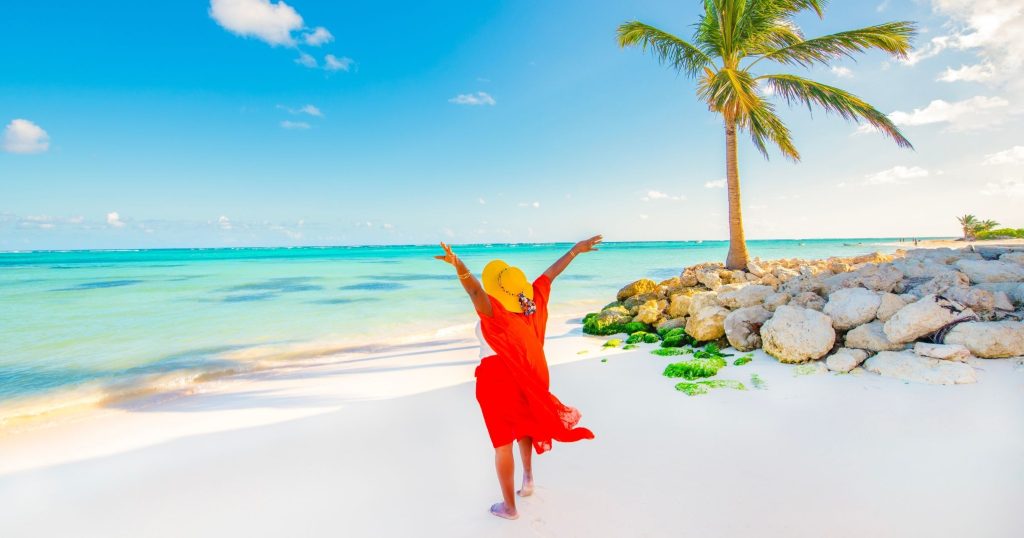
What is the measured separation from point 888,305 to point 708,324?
1.80m

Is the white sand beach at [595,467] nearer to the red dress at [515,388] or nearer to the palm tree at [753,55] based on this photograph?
the red dress at [515,388]

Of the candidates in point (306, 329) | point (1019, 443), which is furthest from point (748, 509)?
point (306, 329)

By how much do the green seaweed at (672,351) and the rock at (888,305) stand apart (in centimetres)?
194

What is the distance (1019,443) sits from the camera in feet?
9.28

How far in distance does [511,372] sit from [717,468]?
5.32 ft

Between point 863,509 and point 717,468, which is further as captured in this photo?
point 717,468

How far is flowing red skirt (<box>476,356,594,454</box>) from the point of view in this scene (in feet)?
7.93

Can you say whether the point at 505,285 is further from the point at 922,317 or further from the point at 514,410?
the point at 922,317

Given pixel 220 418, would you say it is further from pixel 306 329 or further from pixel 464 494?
pixel 306 329

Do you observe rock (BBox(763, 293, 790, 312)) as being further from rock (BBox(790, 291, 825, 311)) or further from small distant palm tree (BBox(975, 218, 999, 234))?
small distant palm tree (BBox(975, 218, 999, 234))

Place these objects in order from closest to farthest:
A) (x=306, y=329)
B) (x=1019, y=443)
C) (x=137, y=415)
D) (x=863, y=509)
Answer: (x=863, y=509), (x=1019, y=443), (x=137, y=415), (x=306, y=329)

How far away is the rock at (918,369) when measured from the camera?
3.63 m

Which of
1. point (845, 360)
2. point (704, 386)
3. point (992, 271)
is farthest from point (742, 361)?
point (992, 271)

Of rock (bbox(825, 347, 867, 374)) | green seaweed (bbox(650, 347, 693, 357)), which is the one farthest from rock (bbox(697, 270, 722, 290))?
rock (bbox(825, 347, 867, 374))
